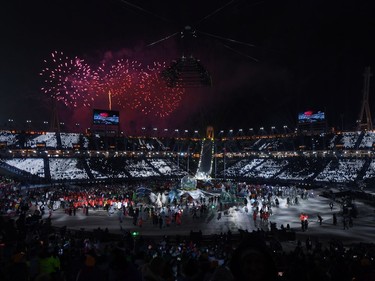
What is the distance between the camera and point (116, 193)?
3944cm

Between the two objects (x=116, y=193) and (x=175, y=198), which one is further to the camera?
(x=116, y=193)

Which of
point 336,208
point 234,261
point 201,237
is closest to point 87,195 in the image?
point 201,237

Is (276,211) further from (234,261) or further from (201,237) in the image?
(234,261)

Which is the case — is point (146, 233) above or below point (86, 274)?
below

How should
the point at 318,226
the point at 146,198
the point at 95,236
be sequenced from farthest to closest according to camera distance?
the point at 146,198
the point at 318,226
the point at 95,236

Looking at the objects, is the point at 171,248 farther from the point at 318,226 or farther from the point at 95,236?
the point at 318,226

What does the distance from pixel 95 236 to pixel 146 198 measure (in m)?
15.3

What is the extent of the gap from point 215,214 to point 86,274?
29.2m

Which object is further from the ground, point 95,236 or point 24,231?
point 24,231

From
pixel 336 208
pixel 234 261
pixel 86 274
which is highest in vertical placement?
pixel 234 261

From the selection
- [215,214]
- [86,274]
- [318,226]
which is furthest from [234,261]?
[215,214]

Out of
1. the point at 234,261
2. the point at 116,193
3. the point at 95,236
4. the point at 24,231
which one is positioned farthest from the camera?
the point at 116,193

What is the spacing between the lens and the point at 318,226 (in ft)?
87.0

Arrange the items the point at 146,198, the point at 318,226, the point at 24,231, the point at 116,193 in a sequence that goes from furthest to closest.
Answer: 1. the point at 116,193
2. the point at 146,198
3. the point at 318,226
4. the point at 24,231
